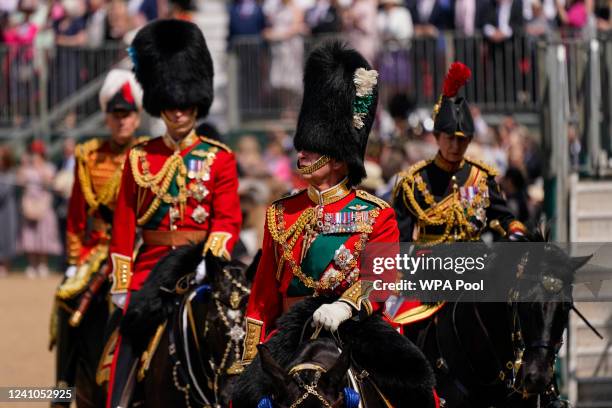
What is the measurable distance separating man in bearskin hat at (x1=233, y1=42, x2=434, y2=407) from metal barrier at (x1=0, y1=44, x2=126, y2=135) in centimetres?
1376

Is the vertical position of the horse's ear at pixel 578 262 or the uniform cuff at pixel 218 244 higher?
the uniform cuff at pixel 218 244

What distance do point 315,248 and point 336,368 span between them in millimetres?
864

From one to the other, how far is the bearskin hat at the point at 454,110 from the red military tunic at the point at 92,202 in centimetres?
228

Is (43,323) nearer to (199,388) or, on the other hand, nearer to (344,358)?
(199,388)

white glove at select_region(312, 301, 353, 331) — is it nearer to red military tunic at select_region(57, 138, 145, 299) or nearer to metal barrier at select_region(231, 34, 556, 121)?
red military tunic at select_region(57, 138, 145, 299)

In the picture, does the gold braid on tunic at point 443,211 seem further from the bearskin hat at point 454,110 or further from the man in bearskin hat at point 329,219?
the man in bearskin hat at point 329,219

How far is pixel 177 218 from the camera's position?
8.49 metres

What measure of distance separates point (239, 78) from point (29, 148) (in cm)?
316

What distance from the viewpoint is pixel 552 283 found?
723 centimetres

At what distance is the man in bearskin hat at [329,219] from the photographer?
653cm

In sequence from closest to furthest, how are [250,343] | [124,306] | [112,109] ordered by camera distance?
[250,343], [124,306], [112,109]

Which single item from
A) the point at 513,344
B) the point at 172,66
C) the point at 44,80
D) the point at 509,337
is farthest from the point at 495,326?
the point at 44,80

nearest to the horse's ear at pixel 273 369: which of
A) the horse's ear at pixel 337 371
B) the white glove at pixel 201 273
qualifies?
the horse's ear at pixel 337 371

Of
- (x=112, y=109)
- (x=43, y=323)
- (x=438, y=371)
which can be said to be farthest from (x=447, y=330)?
(x=43, y=323)
